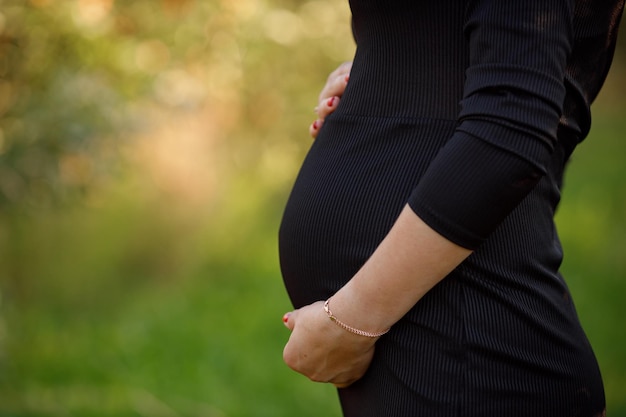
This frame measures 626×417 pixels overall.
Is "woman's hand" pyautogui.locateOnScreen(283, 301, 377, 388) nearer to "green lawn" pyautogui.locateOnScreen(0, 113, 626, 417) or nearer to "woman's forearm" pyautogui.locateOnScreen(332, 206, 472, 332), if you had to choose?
"woman's forearm" pyautogui.locateOnScreen(332, 206, 472, 332)

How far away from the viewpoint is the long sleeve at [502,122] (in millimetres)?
931

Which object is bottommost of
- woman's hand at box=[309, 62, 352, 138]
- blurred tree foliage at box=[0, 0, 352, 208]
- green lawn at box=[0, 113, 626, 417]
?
green lawn at box=[0, 113, 626, 417]

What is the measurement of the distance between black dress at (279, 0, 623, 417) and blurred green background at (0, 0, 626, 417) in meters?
1.79

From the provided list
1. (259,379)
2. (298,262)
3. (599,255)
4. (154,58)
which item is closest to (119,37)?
(154,58)

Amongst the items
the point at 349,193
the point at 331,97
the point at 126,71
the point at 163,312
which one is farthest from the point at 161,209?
the point at 349,193

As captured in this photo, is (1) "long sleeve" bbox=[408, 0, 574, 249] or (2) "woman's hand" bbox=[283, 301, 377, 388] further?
(2) "woman's hand" bbox=[283, 301, 377, 388]

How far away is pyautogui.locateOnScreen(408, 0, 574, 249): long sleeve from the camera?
36.7 inches

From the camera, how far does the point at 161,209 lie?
4.26 meters

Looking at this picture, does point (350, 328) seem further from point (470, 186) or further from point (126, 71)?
point (126, 71)

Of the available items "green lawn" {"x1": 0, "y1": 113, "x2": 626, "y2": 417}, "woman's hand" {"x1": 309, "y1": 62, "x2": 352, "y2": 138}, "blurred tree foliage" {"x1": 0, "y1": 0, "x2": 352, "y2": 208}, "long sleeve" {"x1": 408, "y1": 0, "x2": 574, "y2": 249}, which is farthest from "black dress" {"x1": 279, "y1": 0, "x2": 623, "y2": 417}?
"green lawn" {"x1": 0, "y1": 113, "x2": 626, "y2": 417}

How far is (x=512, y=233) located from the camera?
108 cm

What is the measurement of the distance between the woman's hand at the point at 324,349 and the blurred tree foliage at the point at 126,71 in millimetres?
1795

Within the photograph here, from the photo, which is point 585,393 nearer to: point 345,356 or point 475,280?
point 475,280

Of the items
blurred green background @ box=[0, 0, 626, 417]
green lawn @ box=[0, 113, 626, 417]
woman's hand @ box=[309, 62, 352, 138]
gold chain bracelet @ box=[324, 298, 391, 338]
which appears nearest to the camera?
gold chain bracelet @ box=[324, 298, 391, 338]
